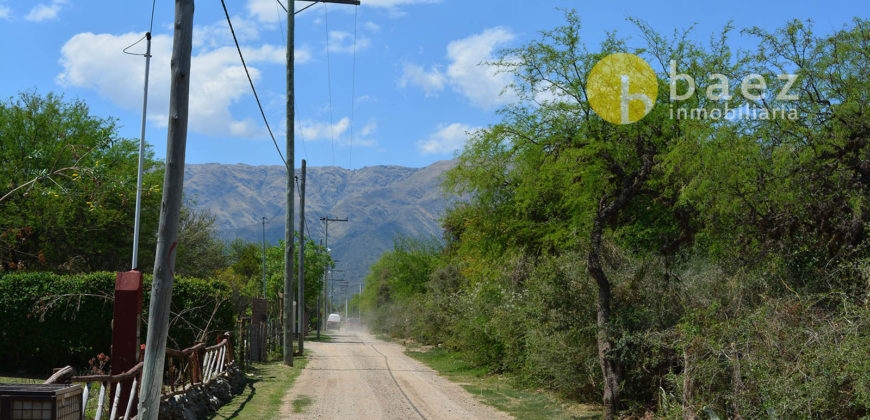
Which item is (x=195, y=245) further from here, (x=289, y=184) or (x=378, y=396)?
(x=378, y=396)

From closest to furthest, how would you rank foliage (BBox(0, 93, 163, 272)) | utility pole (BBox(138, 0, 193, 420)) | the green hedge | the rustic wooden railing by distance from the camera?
utility pole (BBox(138, 0, 193, 420)) → the rustic wooden railing → the green hedge → foliage (BBox(0, 93, 163, 272))

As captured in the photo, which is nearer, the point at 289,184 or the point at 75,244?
the point at 289,184

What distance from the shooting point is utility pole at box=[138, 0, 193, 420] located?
23.9 ft

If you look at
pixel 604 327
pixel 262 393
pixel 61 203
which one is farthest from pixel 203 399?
pixel 61 203

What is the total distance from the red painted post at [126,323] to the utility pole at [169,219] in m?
2.53

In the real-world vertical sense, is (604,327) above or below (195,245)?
below

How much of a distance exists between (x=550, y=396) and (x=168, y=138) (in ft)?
37.1

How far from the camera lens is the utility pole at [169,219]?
7.28 m

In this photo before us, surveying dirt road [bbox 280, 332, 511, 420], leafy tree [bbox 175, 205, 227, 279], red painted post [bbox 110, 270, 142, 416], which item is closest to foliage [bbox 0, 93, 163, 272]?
leafy tree [bbox 175, 205, 227, 279]

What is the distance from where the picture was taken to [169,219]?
744 cm

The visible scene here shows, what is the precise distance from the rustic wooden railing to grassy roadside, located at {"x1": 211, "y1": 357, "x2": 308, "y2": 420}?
0.80 meters

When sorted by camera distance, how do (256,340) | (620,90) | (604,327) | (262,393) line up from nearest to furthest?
(604,327), (620,90), (262,393), (256,340)

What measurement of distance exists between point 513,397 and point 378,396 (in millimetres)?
3186

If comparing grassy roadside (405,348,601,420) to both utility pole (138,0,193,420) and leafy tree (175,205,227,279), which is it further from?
leafy tree (175,205,227,279)
